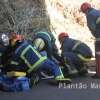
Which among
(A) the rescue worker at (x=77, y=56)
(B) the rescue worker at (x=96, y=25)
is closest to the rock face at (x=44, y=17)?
(A) the rescue worker at (x=77, y=56)

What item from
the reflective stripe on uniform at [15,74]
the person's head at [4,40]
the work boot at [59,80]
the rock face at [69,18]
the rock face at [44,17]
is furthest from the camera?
the rock face at [69,18]

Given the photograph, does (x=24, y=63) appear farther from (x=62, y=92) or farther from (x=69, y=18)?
(x=69, y=18)

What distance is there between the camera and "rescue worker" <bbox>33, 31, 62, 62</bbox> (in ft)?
39.0

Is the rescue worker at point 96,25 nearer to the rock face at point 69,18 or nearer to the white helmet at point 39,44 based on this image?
the white helmet at point 39,44

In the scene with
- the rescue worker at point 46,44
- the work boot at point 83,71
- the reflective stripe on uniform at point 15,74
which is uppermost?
the rescue worker at point 46,44

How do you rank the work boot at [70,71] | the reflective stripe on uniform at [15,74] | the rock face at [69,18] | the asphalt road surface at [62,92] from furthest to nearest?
1. the rock face at [69,18]
2. the work boot at [70,71]
3. the reflective stripe on uniform at [15,74]
4. the asphalt road surface at [62,92]

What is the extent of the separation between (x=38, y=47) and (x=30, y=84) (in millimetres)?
1084

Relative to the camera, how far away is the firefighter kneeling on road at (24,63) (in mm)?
11031

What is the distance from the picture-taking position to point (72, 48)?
1238 centimetres

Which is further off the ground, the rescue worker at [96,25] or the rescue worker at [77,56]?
the rescue worker at [96,25]

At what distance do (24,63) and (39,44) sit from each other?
89cm

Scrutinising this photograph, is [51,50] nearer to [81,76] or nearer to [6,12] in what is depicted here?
[81,76]

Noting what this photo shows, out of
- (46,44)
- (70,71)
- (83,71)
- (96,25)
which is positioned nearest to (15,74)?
(46,44)

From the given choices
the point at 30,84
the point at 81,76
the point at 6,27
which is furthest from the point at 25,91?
the point at 6,27
